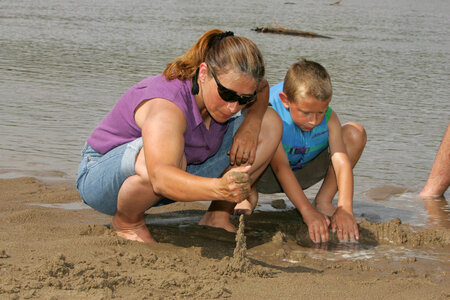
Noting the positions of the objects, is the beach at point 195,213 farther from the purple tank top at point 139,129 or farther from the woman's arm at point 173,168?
the purple tank top at point 139,129

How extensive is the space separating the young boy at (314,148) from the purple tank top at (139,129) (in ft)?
1.80

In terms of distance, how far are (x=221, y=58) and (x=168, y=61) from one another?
8603 millimetres

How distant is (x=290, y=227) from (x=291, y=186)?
285mm

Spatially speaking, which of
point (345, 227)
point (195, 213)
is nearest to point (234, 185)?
point (345, 227)

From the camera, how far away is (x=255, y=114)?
350cm

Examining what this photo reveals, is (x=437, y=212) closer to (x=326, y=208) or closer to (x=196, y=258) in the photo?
(x=326, y=208)

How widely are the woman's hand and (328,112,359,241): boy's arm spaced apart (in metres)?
1.43

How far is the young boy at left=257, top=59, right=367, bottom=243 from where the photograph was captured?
3.76 m

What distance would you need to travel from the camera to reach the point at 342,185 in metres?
3.86

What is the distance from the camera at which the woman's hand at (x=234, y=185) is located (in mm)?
2406

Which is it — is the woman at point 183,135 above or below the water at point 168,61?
above

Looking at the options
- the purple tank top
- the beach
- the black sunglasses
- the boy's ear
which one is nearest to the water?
the beach

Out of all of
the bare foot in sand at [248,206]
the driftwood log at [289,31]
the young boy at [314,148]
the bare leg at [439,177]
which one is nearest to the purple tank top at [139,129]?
the young boy at [314,148]

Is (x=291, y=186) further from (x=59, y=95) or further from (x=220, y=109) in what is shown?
(x=59, y=95)
